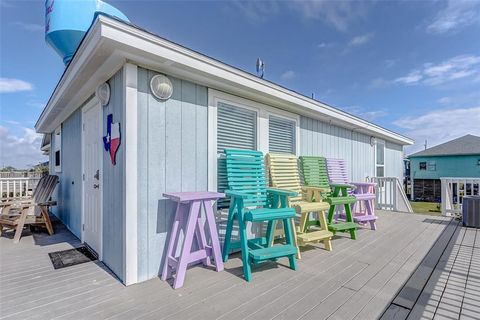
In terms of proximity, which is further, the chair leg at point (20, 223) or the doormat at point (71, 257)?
the chair leg at point (20, 223)

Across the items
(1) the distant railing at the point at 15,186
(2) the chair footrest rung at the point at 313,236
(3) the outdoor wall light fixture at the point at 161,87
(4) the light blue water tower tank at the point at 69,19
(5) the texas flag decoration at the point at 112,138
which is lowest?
(2) the chair footrest rung at the point at 313,236

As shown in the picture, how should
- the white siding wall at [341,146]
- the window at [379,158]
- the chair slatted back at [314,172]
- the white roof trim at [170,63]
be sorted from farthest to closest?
1. the window at [379,158]
2. the white siding wall at [341,146]
3. the chair slatted back at [314,172]
4. the white roof trim at [170,63]

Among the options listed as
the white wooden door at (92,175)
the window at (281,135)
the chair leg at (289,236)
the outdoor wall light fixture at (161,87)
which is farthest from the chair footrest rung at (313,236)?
the white wooden door at (92,175)

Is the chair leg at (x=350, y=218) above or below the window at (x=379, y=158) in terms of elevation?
below

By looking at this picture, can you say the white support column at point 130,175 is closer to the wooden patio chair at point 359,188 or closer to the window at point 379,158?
the wooden patio chair at point 359,188

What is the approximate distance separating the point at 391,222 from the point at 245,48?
613cm

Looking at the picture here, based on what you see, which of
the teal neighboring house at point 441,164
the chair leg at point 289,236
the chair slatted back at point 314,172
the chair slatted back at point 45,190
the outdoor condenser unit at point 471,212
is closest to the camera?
the chair leg at point 289,236

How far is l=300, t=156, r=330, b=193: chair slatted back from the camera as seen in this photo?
4.18 meters

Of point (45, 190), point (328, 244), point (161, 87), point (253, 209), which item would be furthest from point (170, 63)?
point (45, 190)

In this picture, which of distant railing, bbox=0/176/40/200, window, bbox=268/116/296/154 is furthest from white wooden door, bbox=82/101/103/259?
distant railing, bbox=0/176/40/200

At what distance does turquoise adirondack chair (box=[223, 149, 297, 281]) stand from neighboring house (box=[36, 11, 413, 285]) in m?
0.27

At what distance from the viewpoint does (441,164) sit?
1975cm

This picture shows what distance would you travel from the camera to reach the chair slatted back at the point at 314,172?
13.7 feet

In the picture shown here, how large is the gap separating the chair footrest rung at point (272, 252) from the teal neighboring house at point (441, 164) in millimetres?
22990
